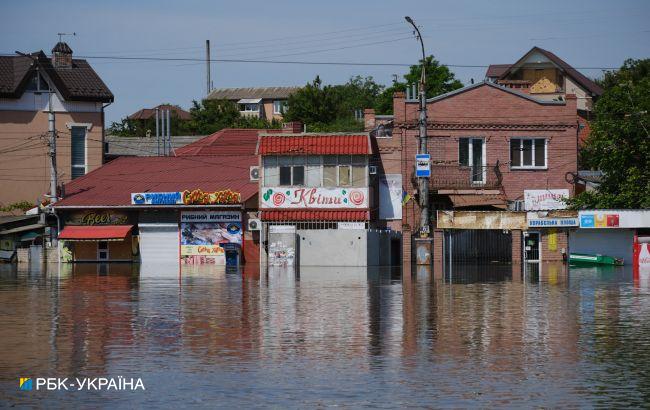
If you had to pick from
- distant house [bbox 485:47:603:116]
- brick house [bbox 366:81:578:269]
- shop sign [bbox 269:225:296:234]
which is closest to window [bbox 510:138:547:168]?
brick house [bbox 366:81:578:269]

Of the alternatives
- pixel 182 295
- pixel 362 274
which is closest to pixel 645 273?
pixel 362 274

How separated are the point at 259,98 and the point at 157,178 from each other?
286ft

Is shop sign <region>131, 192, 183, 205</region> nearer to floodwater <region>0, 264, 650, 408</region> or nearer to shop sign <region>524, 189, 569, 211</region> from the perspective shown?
shop sign <region>524, 189, 569, 211</region>

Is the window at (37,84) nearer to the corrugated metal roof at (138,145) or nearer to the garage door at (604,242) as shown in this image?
the corrugated metal roof at (138,145)

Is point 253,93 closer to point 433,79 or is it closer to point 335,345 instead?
point 433,79

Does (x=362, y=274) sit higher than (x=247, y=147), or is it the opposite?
(x=247, y=147)

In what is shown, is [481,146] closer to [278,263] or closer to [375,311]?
[278,263]

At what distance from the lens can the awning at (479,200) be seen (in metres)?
55.5

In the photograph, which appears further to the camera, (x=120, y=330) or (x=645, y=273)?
(x=645, y=273)

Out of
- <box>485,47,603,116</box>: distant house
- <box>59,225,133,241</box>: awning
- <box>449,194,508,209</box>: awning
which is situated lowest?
<box>59,225,133,241</box>: awning

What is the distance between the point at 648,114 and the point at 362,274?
2016 cm

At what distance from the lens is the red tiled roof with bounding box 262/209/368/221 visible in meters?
54.3

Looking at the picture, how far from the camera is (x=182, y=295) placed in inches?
1235

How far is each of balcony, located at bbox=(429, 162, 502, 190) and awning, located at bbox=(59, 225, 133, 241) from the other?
17.2 m
